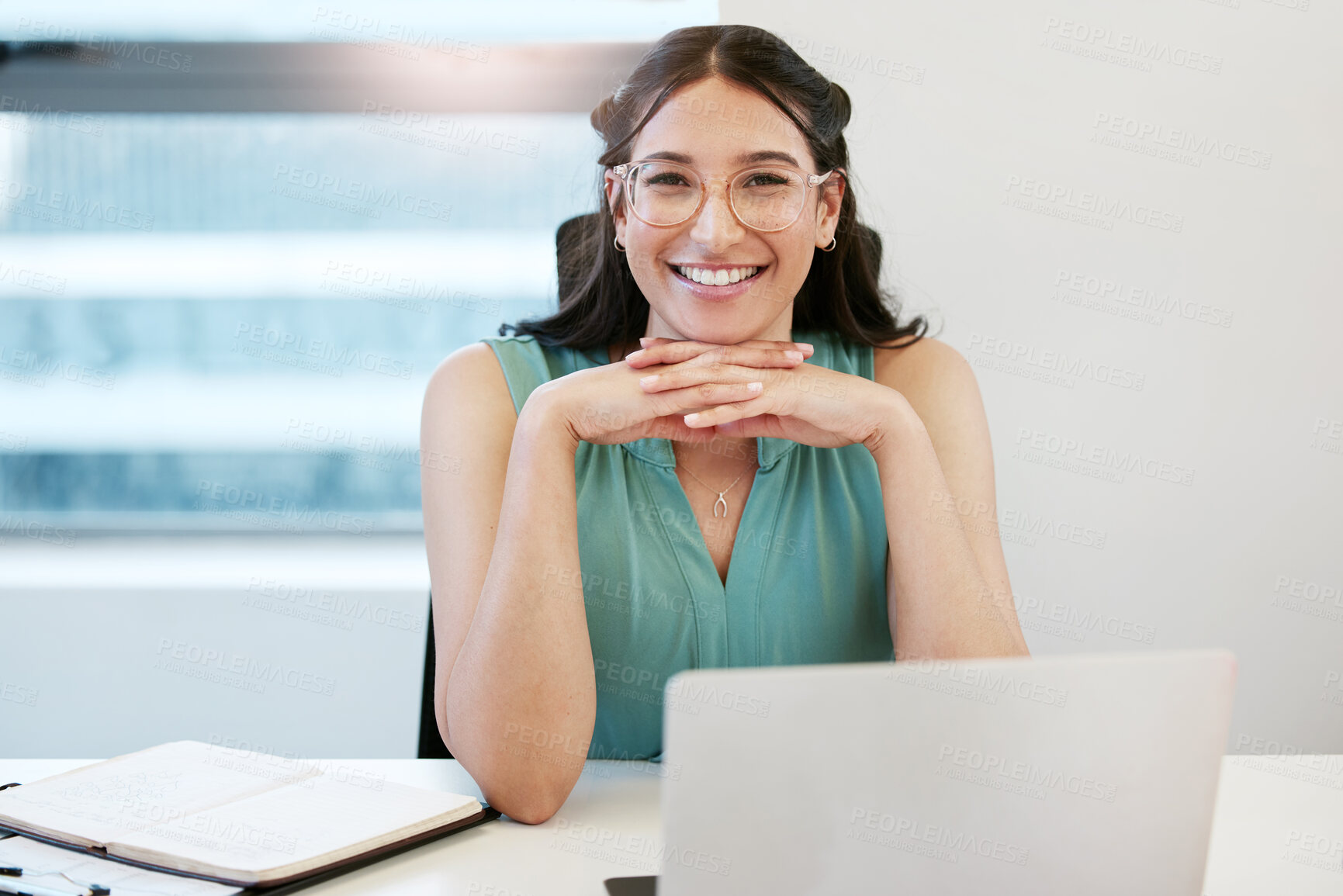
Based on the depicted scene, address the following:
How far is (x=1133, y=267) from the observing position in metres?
2.21

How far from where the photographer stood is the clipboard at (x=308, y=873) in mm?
850

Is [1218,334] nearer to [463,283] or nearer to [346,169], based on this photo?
[463,283]

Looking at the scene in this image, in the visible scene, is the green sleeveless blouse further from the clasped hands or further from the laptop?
the laptop

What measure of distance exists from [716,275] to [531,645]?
590 millimetres

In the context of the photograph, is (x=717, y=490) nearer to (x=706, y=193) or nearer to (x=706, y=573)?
(x=706, y=573)

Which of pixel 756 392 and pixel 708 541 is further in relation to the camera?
pixel 708 541

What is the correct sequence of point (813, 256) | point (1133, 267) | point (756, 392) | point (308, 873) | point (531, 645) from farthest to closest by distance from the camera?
point (1133, 267)
point (813, 256)
point (756, 392)
point (531, 645)
point (308, 873)

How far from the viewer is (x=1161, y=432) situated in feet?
7.36

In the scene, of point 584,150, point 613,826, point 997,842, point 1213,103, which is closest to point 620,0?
point 584,150

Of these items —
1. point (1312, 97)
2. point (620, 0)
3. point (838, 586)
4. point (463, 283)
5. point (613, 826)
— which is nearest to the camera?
point (613, 826)

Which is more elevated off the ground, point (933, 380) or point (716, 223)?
point (716, 223)

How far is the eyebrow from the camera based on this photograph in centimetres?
139

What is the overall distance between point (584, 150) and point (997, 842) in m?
2.17

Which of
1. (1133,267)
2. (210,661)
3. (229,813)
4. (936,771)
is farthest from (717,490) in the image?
(210,661)
